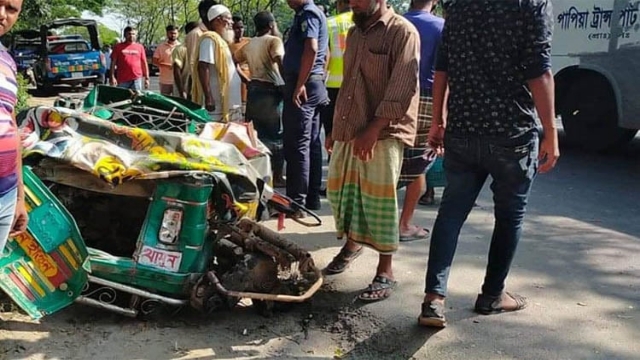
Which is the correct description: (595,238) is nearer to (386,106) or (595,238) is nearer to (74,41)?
(386,106)

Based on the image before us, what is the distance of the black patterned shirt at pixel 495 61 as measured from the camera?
2.95 m

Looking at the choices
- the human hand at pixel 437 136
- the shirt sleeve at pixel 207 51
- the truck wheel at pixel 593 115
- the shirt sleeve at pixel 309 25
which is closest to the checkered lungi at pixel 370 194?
the human hand at pixel 437 136

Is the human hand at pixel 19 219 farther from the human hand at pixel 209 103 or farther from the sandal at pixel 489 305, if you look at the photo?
the human hand at pixel 209 103

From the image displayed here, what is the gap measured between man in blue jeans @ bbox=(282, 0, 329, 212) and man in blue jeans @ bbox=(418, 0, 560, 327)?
69.6 inches

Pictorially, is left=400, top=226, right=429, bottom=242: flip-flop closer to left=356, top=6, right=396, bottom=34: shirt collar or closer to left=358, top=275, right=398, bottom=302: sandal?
left=358, top=275, right=398, bottom=302: sandal

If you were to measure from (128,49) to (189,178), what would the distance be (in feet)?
28.0

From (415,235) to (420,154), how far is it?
2.19 feet

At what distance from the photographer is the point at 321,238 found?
4777mm

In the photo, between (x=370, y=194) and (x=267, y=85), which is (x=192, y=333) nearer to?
(x=370, y=194)

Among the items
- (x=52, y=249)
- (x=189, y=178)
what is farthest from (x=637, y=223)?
(x=52, y=249)

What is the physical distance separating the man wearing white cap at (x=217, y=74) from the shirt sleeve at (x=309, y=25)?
1.18 meters

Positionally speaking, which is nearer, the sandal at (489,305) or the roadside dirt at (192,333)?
the roadside dirt at (192,333)

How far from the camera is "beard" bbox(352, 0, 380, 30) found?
3.49 meters

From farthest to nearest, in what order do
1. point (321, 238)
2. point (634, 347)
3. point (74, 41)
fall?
point (74, 41), point (321, 238), point (634, 347)
